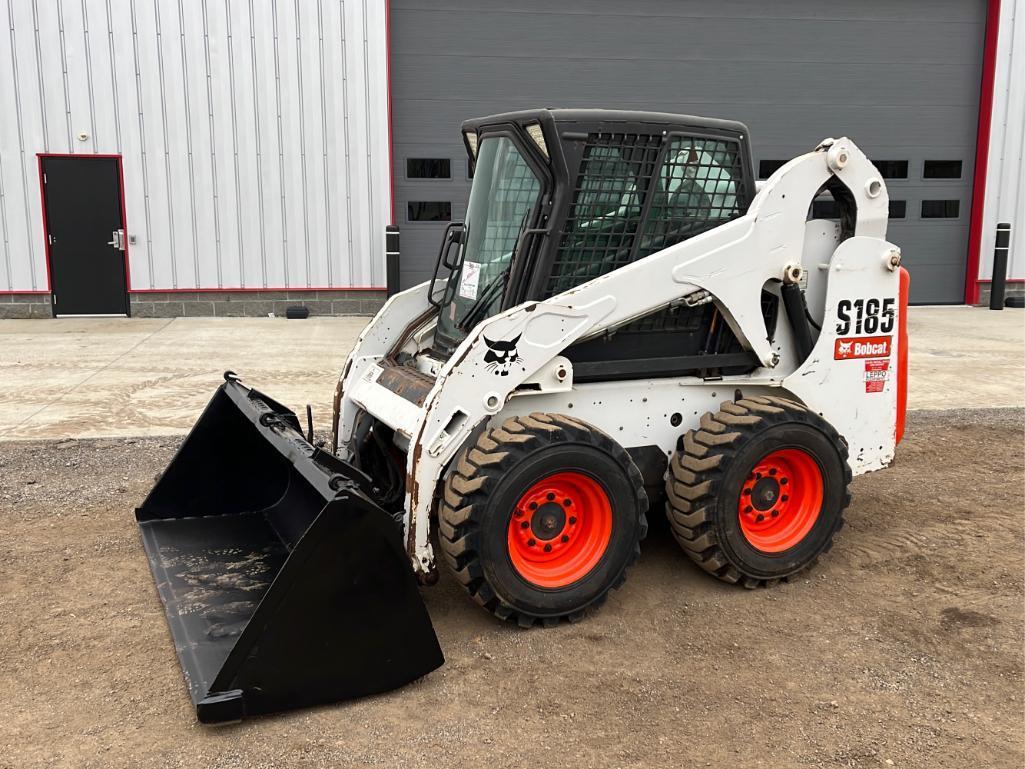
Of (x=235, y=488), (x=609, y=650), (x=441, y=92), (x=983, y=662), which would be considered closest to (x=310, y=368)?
(x=235, y=488)

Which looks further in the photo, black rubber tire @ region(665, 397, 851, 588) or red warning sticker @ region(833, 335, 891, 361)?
red warning sticker @ region(833, 335, 891, 361)

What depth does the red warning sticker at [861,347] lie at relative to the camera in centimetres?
466

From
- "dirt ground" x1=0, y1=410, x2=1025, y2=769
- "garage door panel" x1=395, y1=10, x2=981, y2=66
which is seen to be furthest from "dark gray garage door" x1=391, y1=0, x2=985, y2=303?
"dirt ground" x1=0, y1=410, x2=1025, y2=769

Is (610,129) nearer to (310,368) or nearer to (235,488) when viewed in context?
(235,488)

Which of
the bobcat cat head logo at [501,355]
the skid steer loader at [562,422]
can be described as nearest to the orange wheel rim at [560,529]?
the skid steer loader at [562,422]

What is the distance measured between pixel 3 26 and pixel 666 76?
9.60 m

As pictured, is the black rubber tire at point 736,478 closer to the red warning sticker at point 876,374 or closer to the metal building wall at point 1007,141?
the red warning sticker at point 876,374

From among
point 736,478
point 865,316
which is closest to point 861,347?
point 865,316

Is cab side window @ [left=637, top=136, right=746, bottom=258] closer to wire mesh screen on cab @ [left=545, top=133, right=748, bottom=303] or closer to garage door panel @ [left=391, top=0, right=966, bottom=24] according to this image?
wire mesh screen on cab @ [left=545, top=133, right=748, bottom=303]

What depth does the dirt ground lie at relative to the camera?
10.1 ft

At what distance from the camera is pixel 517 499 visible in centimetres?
376

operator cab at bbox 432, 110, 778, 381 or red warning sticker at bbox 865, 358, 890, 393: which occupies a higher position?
operator cab at bbox 432, 110, 778, 381

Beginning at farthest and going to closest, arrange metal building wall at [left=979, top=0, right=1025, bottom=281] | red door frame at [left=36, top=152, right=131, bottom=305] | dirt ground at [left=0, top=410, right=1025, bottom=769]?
metal building wall at [left=979, top=0, right=1025, bottom=281], red door frame at [left=36, top=152, right=131, bottom=305], dirt ground at [left=0, top=410, right=1025, bottom=769]

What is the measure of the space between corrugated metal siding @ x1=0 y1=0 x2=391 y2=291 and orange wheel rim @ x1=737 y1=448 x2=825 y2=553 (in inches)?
418
